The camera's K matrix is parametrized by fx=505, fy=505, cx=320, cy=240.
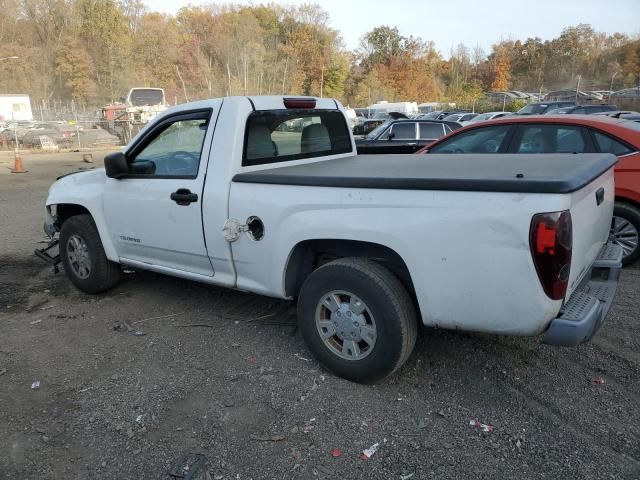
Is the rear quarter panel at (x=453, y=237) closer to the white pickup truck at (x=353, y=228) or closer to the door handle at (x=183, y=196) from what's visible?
the white pickup truck at (x=353, y=228)

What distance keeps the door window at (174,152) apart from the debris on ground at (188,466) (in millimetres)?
1995

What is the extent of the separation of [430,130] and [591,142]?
26.1 feet

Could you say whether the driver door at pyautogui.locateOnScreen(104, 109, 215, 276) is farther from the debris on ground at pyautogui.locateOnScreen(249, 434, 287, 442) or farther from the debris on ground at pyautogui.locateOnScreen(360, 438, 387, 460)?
the debris on ground at pyautogui.locateOnScreen(360, 438, 387, 460)

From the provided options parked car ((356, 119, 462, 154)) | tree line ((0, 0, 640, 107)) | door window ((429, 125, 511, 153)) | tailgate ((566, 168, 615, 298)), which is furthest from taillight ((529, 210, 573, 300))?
tree line ((0, 0, 640, 107))

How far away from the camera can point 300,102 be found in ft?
14.1

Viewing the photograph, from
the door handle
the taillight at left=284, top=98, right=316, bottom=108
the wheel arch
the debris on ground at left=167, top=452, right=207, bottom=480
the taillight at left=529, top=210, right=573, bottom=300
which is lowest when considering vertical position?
the debris on ground at left=167, top=452, right=207, bottom=480

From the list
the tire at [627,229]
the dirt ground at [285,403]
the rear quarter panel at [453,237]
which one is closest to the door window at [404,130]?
the tire at [627,229]

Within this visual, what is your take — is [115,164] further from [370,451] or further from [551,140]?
[551,140]

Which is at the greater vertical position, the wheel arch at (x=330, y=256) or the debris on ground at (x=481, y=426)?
the wheel arch at (x=330, y=256)

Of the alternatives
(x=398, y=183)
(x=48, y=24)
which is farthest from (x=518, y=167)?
(x=48, y=24)

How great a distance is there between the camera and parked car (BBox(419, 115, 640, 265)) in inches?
206

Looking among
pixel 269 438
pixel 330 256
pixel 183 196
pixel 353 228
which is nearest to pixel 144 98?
pixel 183 196

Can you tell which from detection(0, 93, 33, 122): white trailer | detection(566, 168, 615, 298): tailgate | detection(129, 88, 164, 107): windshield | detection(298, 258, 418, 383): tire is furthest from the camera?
detection(0, 93, 33, 122): white trailer

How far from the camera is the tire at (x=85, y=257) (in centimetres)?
477
